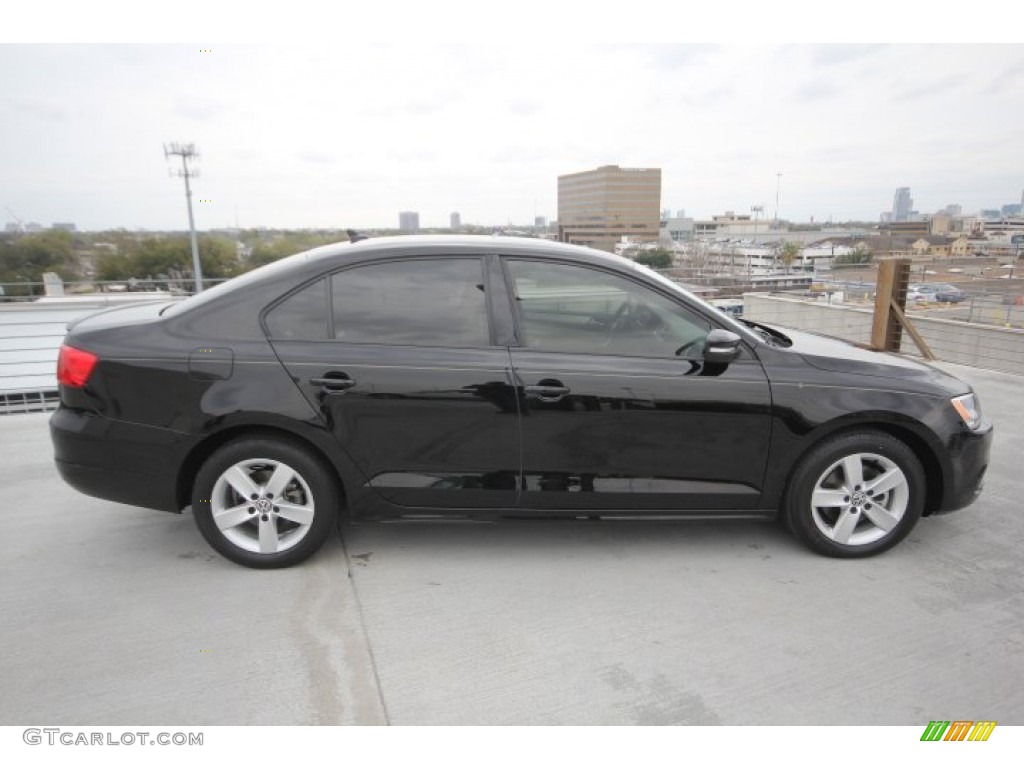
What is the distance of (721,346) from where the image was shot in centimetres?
289

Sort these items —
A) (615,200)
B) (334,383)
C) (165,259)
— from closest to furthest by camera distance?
(334,383) < (615,200) < (165,259)

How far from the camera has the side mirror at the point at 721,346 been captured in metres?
2.89

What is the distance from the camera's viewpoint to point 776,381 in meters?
2.98

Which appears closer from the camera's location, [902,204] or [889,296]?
[889,296]

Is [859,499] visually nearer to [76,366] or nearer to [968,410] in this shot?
[968,410]

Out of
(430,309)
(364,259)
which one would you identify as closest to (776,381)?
(430,309)

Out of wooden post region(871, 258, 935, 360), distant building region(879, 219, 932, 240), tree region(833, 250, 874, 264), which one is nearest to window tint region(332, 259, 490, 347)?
wooden post region(871, 258, 935, 360)

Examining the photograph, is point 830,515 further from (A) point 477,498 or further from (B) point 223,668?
(B) point 223,668

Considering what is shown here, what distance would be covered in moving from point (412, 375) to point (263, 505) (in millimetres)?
920

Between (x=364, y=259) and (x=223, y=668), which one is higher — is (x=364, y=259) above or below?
above

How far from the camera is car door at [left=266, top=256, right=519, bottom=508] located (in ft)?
9.43

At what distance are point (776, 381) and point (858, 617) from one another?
1.06 meters

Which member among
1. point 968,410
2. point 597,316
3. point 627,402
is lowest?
point 968,410

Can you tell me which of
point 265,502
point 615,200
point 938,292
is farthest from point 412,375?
point 615,200
